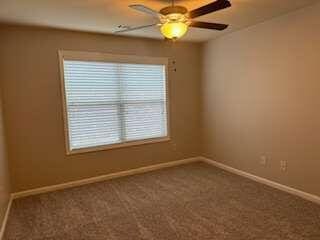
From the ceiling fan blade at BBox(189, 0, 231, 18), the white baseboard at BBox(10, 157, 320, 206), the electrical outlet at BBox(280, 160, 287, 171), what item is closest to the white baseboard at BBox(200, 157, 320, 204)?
the white baseboard at BBox(10, 157, 320, 206)

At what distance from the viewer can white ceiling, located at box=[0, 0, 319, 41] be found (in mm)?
2510

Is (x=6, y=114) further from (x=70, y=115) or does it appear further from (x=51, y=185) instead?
(x=51, y=185)

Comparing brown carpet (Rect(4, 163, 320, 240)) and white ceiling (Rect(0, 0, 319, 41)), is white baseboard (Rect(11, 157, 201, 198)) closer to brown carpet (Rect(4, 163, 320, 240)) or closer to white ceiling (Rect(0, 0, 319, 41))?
brown carpet (Rect(4, 163, 320, 240))

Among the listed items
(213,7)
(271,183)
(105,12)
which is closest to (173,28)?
(213,7)

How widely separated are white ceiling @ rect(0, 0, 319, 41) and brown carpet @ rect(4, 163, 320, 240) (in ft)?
7.49

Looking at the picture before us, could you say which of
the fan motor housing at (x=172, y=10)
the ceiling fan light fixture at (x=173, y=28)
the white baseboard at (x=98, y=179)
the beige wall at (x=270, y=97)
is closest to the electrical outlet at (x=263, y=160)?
the beige wall at (x=270, y=97)

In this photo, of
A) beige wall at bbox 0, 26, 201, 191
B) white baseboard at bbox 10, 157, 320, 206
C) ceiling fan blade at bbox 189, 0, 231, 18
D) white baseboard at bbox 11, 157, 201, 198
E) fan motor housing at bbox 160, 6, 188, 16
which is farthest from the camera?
white baseboard at bbox 11, 157, 201, 198

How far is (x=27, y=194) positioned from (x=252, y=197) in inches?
119

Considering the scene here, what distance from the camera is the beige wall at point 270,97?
9.46 ft

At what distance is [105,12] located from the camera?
9.11ft

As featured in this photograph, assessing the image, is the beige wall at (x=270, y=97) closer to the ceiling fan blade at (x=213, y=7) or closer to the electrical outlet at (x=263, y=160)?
the electrical outlet at (x=263, y=160)

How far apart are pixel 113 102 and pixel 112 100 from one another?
0.12ft

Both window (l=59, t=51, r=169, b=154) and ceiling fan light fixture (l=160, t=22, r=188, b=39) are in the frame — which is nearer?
ceiling fan light fixture (l=160, t=22, r=188, b=39)

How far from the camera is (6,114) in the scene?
3.19m
